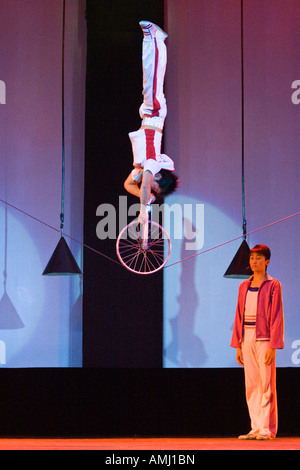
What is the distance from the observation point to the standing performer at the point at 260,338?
548 cm

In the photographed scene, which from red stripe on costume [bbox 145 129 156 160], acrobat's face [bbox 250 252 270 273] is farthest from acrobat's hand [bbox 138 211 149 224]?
acrobat's face [bbox 250 252 270 273]

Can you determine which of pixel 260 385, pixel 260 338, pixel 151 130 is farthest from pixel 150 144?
pixel 260 385

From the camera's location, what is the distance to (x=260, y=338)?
552cm

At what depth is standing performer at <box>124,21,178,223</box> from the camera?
5215 millimetres

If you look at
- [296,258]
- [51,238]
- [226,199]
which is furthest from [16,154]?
[296,258]

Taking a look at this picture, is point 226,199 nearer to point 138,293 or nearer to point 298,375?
point 138,293

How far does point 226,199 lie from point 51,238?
5.84ft

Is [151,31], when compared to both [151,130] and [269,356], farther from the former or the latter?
[269,356]

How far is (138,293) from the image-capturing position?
714 centimetres

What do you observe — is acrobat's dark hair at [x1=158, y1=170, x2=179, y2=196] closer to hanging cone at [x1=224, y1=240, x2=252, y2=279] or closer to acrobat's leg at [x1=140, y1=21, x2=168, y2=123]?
acrobat's leg at [x1=140, y1=21, x2=168, y2=123]

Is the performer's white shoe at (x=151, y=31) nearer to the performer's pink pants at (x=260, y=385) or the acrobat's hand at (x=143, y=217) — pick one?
the acrobat's hand at (x=143, y=217)

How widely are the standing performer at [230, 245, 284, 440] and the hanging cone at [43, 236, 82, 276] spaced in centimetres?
153

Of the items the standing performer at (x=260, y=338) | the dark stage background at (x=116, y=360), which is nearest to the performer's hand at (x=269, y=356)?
the standing performer at (x=260, y=338)

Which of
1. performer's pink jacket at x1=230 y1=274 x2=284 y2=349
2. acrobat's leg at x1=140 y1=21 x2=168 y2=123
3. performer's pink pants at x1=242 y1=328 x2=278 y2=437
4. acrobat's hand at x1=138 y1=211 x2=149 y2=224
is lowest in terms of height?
performer's pink pants at x1=242 y1=328 x2=278 y2=437
